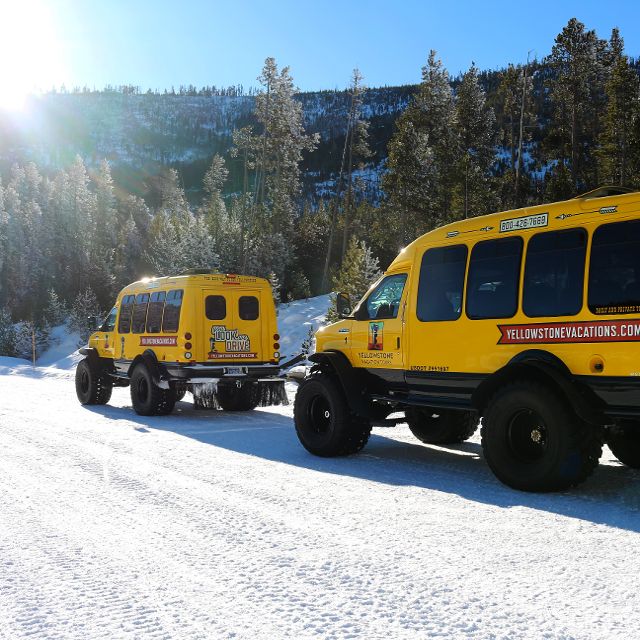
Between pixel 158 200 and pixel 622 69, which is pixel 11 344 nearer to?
pixel 622 69

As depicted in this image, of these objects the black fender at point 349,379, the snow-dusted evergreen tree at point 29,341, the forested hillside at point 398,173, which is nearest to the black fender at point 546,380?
the black fender at point 349,379

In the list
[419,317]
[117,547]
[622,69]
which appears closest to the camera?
[117,547]

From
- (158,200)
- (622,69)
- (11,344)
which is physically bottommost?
(11,344)

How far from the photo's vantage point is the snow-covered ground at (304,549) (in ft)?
10.8

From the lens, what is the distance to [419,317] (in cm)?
752

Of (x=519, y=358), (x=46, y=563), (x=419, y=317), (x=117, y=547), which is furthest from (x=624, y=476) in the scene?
(x=46, y=563)

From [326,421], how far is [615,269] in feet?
13.6

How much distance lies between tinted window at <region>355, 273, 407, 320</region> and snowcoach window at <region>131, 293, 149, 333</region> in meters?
6.45

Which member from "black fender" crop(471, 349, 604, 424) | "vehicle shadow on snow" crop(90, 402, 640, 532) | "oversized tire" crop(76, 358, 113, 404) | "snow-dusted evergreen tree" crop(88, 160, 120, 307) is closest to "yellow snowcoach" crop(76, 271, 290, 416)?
"oversized tire" crop(76, 358, 113, 404)

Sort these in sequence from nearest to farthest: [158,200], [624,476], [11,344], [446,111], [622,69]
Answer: [624,476] → [622,69] → [11,344] → [446,111] → [158,200]

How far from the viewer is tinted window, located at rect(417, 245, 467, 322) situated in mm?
7113

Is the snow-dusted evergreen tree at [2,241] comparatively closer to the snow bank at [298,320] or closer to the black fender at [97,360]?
the snow bank at [298,320]

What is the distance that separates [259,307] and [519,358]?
7.50 meters

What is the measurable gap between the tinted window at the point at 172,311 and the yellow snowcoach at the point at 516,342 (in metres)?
4.86
